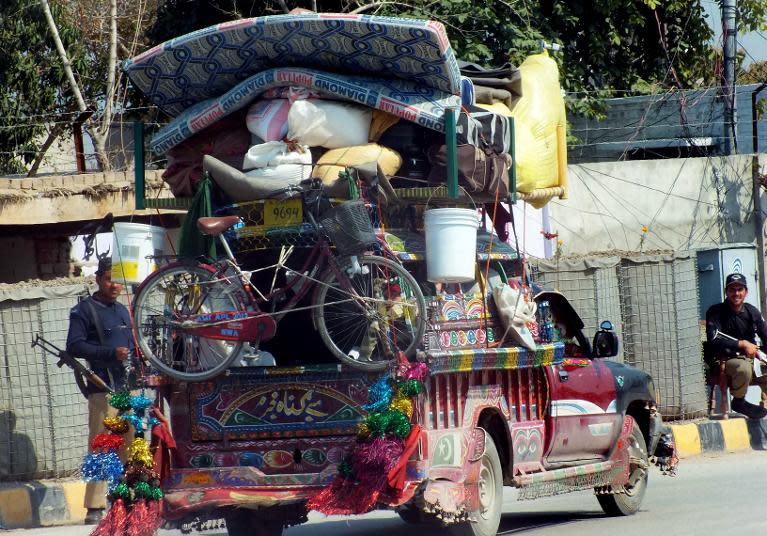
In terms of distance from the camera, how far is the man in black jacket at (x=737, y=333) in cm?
1460

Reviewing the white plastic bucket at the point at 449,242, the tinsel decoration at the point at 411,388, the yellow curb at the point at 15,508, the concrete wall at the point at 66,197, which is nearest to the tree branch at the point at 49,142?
the concrete wall at the point at 66,197

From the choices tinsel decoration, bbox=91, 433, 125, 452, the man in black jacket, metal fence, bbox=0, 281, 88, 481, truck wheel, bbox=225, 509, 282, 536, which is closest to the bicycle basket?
tinsel decoration, bbox=91, 433, 125, 452

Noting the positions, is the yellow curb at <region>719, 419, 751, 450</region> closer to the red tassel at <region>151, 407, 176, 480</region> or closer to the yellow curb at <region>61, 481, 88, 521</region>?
the yellow curb at <region>61, 481, 88, 521</region>

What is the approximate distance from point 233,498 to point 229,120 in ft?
8.82

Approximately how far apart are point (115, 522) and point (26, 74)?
15453 millimetres

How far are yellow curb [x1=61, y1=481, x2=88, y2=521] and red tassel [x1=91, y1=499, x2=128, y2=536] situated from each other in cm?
333

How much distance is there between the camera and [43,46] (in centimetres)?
2216

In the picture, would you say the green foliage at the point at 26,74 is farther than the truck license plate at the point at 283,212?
Yes

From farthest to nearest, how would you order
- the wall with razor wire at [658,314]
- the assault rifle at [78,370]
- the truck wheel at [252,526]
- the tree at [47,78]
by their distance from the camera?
1. the tree at [47,78]
2. the wall with razor wire at [658,314]
3. the assault rifle at [78,370]
4. the truck wheel at [252,526]

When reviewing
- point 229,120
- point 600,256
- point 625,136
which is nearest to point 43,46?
point 625,136

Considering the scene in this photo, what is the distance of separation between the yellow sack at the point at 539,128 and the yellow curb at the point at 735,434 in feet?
19.5

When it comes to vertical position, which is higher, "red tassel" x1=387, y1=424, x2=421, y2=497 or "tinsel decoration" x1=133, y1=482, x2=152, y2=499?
"red tassel" x1=387, y1=424, x2=421, y2=497

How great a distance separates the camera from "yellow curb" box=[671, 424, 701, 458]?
14.3 m

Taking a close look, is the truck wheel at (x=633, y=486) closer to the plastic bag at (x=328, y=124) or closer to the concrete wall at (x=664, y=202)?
the plastic bag at (x=328, y=124)
